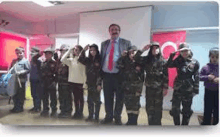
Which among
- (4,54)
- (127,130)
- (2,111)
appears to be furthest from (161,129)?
(4,54)

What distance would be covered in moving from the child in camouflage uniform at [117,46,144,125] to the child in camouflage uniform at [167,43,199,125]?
34cm

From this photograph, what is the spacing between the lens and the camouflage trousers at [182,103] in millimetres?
1816

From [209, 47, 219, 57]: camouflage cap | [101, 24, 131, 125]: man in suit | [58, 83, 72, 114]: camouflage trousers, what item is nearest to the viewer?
[209, 47, 219, 57]: camouflage cap

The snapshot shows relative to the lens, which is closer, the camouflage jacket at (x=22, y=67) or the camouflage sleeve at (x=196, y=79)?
the camouflage sleeve at (x=196, y=79)

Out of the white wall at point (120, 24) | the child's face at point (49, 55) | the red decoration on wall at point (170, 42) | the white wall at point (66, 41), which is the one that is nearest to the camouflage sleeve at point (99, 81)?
the white wall at point (120, 24)

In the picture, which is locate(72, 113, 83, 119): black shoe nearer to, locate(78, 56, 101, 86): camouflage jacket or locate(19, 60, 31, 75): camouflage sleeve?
locate(78, 56, 101, 86): camouflage jacket

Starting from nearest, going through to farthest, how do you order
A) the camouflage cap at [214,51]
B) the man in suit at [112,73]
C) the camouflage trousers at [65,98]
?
the camouflage cap at [214,51] → the man in suit at [112,73] → the camouflage trousers at [65,98]

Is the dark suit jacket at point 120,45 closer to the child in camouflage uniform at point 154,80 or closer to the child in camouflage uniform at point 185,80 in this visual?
the child in camouflage uniform at point 154,80

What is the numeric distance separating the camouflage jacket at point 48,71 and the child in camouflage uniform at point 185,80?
1.27 metres

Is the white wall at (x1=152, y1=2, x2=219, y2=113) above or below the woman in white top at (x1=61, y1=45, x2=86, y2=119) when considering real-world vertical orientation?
above

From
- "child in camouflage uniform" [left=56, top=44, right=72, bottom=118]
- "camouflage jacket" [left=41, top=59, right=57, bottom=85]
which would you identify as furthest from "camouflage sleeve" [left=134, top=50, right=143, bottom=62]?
"camouflage jacket" [left=41, top=59, right=57, bottom=85]

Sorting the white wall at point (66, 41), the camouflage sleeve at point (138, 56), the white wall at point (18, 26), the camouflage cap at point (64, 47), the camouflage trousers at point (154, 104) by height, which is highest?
the white wall at point (18, 26)

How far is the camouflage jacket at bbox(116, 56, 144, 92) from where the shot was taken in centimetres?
185

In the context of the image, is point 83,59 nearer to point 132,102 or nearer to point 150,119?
point 132,102
